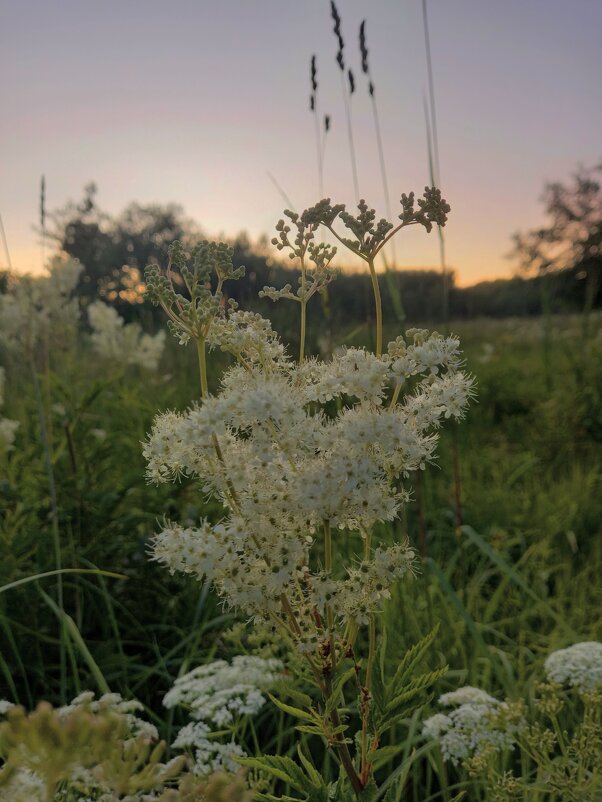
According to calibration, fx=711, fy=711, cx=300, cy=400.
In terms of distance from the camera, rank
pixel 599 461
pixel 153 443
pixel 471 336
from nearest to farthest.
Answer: pixel 153 443 → pixel 599 461 → pixel 471 336

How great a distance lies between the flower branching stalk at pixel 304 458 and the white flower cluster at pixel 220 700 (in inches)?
25.3

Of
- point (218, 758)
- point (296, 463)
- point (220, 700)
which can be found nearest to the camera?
point (296, 463)

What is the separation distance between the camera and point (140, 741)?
92 cm

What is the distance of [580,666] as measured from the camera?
2.35 meters

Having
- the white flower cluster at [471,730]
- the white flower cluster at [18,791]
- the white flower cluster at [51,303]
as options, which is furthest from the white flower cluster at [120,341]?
the white flower cluster at [18,791]

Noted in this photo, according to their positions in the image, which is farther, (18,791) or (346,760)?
(346,760)

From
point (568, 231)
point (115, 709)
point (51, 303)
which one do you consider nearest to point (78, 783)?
point (115, 709)

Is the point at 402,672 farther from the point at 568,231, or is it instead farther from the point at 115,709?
the point at 568,231

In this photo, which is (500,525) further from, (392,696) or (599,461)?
(392,696)

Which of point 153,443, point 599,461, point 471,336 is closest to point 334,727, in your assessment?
point 153,443

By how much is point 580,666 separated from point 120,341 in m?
5.00

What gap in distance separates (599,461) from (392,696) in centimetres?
493

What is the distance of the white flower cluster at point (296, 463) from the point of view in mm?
1283

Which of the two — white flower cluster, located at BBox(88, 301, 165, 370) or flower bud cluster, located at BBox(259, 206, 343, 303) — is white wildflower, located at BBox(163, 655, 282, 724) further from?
white flower cluster, located at BBox(88, 301, 165, 370)
